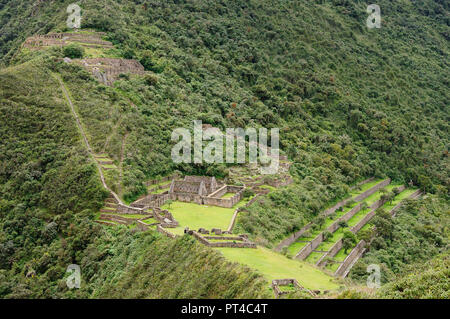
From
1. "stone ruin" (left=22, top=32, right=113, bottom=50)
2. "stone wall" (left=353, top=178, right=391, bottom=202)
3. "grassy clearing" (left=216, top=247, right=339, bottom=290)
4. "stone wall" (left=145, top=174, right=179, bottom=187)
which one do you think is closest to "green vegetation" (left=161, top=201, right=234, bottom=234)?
"stone wall" (left=145, top=174, right=179, bottom=187)

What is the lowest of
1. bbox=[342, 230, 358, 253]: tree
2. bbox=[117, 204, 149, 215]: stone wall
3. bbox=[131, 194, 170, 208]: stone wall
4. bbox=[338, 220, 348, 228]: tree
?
bbox=[338, 220, 348, 228]: tree

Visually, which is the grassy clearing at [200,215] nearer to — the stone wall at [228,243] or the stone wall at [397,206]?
the stone wall at [228,243]

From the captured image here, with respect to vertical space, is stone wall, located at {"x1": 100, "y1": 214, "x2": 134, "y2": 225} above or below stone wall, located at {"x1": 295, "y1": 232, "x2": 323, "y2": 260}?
above

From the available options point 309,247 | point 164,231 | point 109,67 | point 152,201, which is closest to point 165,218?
point 164,231

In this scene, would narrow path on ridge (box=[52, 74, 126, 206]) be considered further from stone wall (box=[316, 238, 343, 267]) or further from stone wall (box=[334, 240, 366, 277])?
stone wall (box=[334, 240, 366, 277])

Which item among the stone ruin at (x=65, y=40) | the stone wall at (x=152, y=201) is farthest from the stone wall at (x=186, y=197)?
the stone ruin at (x=65, y=40)

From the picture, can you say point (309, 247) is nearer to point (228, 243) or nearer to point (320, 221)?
point (320, 221)
